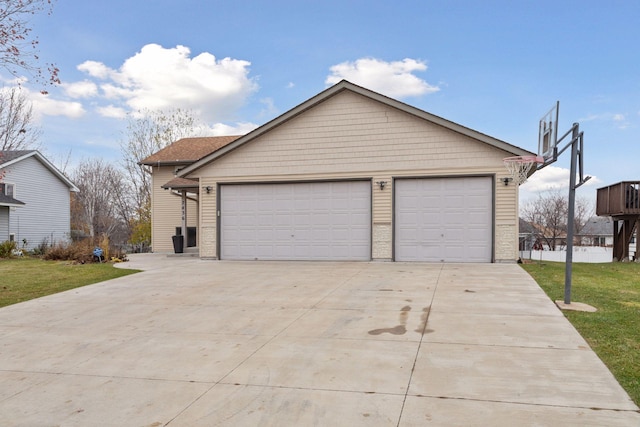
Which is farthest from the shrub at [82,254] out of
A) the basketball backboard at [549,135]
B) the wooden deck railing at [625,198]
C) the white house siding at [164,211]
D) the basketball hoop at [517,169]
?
the wooden deck railing at [625,198]

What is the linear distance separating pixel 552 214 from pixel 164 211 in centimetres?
2830

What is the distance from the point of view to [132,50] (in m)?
19.3

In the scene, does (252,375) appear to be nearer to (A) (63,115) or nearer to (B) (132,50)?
(B) (132,50)

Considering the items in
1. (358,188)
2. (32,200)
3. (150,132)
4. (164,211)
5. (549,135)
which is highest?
(150,132)

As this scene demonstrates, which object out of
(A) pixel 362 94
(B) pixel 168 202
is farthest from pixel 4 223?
(A) pixel 362 94

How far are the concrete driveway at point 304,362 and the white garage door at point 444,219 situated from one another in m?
4.85

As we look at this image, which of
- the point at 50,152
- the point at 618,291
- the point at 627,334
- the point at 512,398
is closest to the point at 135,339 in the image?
the point at 512,398

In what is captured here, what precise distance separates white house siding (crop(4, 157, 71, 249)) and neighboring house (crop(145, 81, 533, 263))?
15565 millimetres

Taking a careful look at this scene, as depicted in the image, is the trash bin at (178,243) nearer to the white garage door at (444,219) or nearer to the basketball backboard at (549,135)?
the white garage door at (444,219)

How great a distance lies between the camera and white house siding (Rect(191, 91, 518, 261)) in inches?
500

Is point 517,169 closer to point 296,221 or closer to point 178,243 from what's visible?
point 296,221

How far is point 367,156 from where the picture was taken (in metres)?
13.6

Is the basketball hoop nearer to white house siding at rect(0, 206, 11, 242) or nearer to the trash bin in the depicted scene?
the trash bin

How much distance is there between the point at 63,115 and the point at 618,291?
85.7 ft
